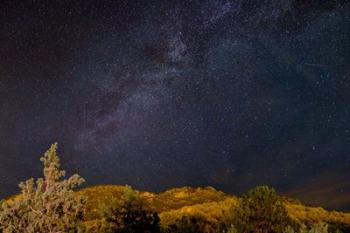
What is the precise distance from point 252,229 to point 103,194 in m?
95.4

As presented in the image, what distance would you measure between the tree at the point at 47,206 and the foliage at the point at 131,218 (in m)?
14.2

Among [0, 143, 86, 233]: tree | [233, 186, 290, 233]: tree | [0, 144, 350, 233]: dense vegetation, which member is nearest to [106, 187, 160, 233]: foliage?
[0, 144, 350, 233]: dense vegetation

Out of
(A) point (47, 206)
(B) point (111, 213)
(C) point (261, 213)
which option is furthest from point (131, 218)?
(A) point (47, 206)

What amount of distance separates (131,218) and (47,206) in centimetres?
1497

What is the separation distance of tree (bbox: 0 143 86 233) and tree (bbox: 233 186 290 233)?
21.2 metres

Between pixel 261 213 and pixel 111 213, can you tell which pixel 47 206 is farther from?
pixel 261 213

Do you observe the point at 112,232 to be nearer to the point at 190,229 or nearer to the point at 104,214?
the point at 104,214

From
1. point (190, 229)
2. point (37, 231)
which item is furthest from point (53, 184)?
point (190, 229)

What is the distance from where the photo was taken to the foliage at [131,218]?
2702cm

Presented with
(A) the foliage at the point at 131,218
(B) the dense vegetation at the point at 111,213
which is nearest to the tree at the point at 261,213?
(B) the dense vegetation at the point at 111,213

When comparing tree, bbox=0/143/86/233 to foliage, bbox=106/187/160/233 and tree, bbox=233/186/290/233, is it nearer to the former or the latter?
foliage, bbox=106/187/160/233

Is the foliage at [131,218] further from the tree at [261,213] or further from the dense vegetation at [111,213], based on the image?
the tree at [261,213]

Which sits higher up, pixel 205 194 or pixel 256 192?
pixel 205 194

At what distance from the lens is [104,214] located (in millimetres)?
27062
